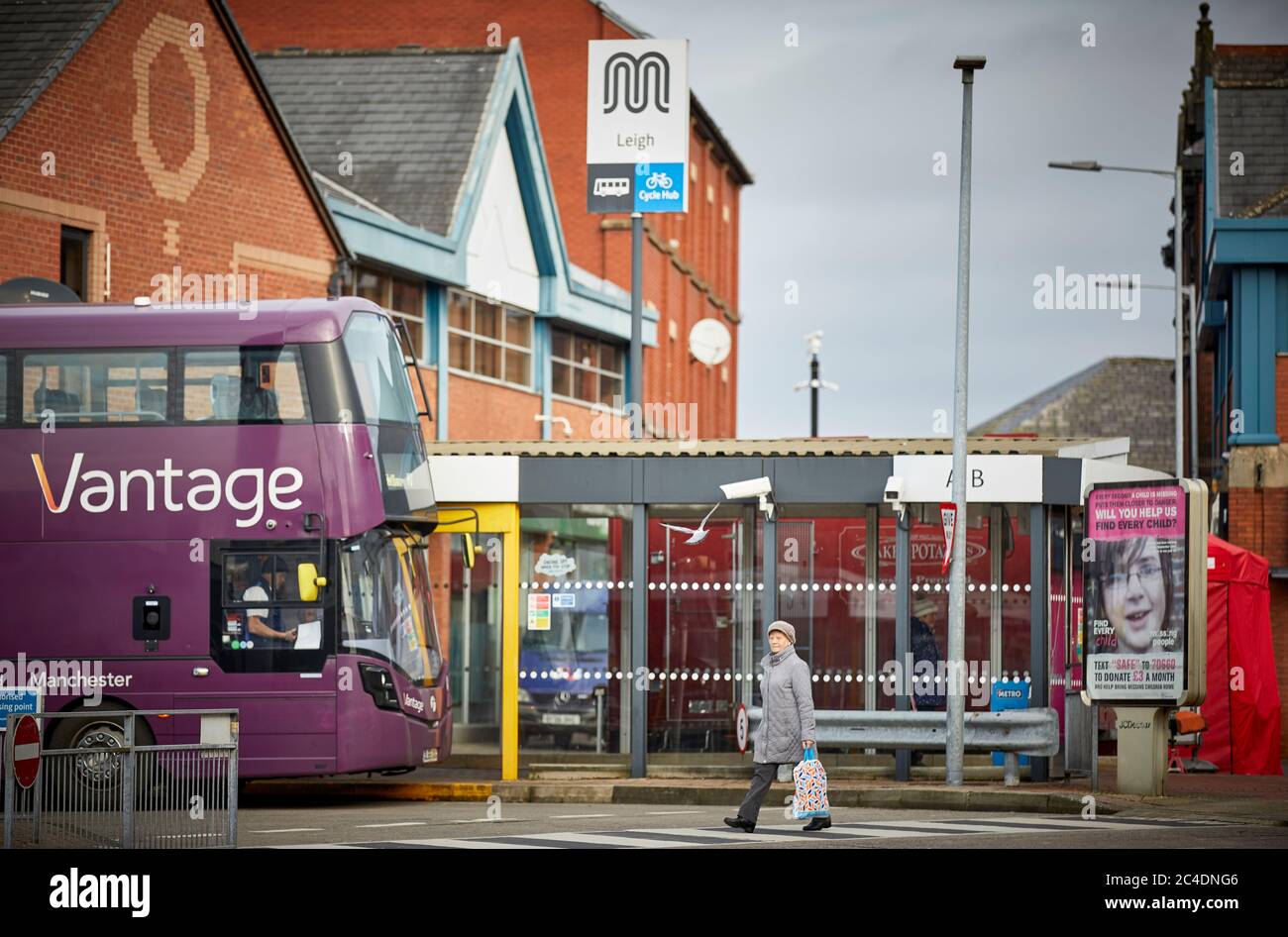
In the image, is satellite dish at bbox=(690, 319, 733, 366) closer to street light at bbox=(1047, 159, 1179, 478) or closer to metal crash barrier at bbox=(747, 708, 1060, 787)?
street light at bbox=(1047, 159, 1179, 478)

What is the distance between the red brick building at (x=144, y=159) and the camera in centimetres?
2594

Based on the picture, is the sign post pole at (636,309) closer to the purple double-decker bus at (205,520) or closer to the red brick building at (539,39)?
the purple double-decker bus at (205,520)

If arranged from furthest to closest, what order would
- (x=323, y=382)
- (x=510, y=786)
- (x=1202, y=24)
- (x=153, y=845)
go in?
(x=1202, y=24), (x=510, y=786), (x=323, y=382), (x=153, y=845)

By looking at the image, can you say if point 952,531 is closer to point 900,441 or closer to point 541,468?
point 900,441

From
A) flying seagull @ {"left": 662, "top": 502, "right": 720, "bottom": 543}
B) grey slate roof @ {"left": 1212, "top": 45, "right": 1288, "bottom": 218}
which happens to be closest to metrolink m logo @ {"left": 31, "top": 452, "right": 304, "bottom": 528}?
flying seagull @ {"left": 662, "top": 502, "right": 720, "bottom": 543}

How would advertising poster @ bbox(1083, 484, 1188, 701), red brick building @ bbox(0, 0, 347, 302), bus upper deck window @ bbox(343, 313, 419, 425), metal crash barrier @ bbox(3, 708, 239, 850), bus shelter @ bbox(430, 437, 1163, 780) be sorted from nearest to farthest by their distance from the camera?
1. metal crash barrier @ bbox(3, 708, 239, 850)
2. advertising poster @ bbox(1083, 484, 1188, 701)
3. bus upper deck window @ bbox(343, 313, 419, 425)
4. bus shelter @ bbox(430, 437, 1163, 780)
5. red brick building @ bbox(0, 0, 347, 302)

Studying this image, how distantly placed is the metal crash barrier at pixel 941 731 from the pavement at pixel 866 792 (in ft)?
1.35

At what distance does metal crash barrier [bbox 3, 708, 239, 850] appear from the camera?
1466 centimetres

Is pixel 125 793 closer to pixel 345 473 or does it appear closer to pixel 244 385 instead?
pixel 345 473

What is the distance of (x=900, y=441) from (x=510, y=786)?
5.95 meters

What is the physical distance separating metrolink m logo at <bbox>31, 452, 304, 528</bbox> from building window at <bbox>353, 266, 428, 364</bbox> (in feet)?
43.9

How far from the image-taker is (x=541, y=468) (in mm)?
23125

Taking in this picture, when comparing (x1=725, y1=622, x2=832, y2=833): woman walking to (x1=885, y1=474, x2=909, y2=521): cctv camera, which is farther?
(x1=885, y1=474, x2=909, y2=521): cctv camera

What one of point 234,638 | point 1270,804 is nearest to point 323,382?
point 234,638
